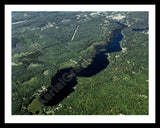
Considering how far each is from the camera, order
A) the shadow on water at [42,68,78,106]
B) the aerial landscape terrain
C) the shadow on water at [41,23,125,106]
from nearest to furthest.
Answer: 1. the aerial landscape terrain
2. the shadow on water at [42,68,78,106]
3. the shadow on water at [41,23,125,106]

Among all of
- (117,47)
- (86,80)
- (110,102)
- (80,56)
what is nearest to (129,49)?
(117,47)

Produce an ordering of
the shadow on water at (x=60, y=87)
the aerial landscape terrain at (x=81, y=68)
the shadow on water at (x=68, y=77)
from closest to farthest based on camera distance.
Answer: the aerial landscape terrain at (x=81, y=68) < the shadow on water at (x=60, y=87) < the shadow on water at (x=68, y=77)

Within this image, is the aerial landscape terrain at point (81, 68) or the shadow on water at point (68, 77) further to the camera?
the shadow on water at point (68, 77)

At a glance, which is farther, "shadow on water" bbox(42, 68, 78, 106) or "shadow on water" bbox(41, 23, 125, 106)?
"shadow on water" bbox(41, 23, 125, 106)

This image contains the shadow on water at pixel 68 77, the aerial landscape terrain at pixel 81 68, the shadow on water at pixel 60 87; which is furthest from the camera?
the shadow on water at pixel 68 77

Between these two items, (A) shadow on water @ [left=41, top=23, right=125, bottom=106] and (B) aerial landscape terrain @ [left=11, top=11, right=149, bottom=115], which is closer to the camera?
(B) aerial landscape terrain @ [left=11, top=11, right=149, bottom=115]

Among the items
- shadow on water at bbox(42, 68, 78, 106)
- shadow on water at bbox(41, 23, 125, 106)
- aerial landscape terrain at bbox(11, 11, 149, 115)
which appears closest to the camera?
aerial landscape terrain at bbox(11, 11, 149, 115)

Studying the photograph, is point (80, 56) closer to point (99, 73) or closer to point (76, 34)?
point (99, 73)
